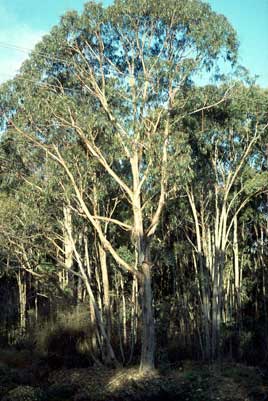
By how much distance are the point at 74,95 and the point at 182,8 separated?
12.1 feet

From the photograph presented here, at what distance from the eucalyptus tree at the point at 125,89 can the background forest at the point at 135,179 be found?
37mm

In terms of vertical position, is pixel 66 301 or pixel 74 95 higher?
pixel 74 95

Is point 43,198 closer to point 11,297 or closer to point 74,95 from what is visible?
point 74,95

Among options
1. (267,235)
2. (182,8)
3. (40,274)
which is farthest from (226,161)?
(40,274)

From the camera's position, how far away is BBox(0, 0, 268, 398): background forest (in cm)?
1316

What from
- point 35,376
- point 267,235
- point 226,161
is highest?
point 226,161

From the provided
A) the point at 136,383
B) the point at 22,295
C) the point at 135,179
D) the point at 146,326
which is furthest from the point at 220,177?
the point at 22,295

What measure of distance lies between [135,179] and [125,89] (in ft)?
8.02

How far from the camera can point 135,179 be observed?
1310cm

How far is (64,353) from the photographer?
1488 centimetres

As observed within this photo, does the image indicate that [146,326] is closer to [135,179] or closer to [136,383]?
[136,383]

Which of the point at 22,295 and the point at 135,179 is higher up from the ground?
the point at 135,179

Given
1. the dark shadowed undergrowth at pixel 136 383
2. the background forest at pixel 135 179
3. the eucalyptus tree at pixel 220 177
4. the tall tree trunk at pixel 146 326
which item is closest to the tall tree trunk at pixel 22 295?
the background forest at pixel 135 179

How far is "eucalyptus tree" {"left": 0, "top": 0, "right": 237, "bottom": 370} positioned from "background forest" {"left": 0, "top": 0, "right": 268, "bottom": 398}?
0.04 metres
